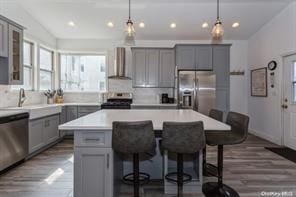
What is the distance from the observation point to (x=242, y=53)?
7.23 meters

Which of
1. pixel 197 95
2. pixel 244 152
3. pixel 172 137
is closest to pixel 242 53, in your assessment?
pixel 197 95

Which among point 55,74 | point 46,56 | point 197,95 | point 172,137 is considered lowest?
point 172,137

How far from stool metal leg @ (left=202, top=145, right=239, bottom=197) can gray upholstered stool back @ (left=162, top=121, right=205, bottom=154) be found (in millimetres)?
700

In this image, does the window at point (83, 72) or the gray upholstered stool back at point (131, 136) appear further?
the window at point (83, 72)

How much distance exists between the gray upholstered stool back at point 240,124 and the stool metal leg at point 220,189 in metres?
0.28

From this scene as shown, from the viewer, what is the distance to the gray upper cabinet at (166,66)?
6543 millimetres

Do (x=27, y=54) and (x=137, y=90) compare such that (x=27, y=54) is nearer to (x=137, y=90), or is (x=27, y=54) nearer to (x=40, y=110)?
(x=40, y=110)

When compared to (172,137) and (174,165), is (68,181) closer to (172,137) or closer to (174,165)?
(174,165)

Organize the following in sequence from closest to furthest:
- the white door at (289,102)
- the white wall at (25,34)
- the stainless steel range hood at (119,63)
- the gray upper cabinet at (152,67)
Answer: the white wall at (25,34) < the white door at (289,102) < the gray upper cabinet at (152,67) < the stainless steel range hood at (119,63)

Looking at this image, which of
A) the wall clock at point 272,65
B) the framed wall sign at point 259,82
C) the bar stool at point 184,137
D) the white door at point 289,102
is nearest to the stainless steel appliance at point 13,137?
the bar stool at point 184,137

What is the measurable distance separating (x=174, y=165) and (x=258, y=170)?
1.53 m

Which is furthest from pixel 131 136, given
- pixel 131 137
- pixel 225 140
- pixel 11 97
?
pixel 11 97

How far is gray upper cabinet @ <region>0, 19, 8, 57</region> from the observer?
3896 millimetres

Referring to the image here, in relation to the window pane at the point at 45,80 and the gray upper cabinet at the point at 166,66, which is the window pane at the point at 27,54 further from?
the gray upper cabinet at the point at 166,66
